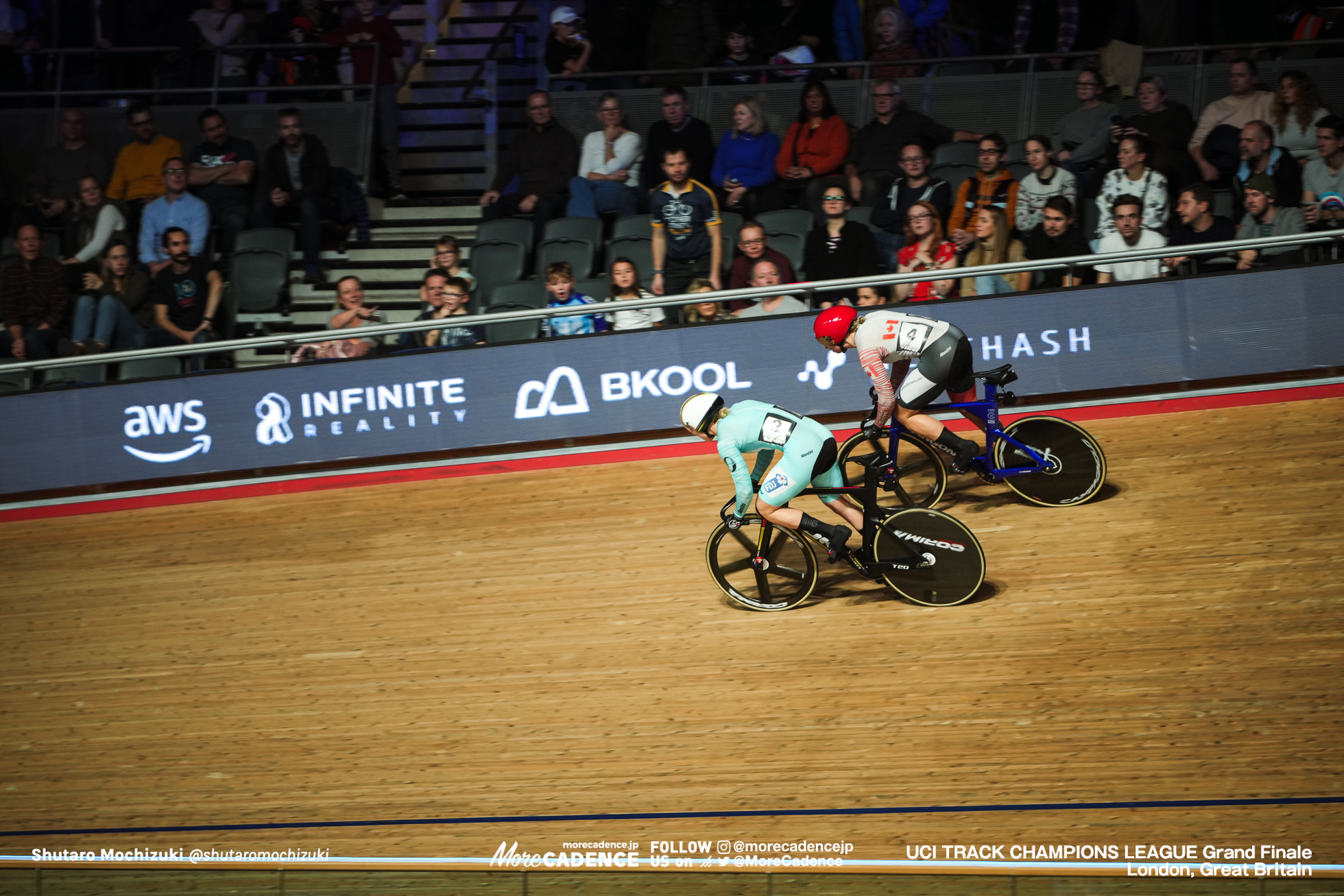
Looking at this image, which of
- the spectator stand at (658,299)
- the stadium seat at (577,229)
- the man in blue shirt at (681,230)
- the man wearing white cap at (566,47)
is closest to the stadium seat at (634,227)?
the stadium seat at (577,229)

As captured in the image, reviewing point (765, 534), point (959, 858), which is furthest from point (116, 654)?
point (959, 858)

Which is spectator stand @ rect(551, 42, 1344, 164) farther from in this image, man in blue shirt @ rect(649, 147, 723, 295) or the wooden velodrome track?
the wooden velodrome track

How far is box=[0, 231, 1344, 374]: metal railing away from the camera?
8.58m

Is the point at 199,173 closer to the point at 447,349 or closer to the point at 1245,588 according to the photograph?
the point at 447,349

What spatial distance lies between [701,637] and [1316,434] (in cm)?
449

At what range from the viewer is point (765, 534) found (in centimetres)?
670

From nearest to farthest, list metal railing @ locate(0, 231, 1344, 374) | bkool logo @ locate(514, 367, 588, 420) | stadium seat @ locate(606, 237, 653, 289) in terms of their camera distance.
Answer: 1. metal railing @ locate(0, 231, 1344, 374)
2. bkool logo @ locate(514, 367, 588, 420)
3. stadium seat @ locate(606, 237, 653, 289)

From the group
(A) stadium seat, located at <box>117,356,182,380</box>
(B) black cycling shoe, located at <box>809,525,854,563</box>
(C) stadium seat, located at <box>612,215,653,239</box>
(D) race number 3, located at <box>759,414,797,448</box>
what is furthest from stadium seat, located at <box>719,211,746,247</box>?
(A) stadium seat, located at <box>117,356,182,380</box>

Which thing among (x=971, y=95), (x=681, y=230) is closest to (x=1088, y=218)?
(x=971, y=95)

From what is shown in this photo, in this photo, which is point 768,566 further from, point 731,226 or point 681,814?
point 731,226

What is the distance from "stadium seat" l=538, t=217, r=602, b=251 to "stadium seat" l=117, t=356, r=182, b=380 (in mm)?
3325

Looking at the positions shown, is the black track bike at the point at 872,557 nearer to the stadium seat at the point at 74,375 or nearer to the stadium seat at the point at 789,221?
the stadium seat at the point at 789,221

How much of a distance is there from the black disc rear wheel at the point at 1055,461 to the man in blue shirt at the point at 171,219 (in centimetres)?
806

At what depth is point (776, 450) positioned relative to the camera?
21.8 ft
